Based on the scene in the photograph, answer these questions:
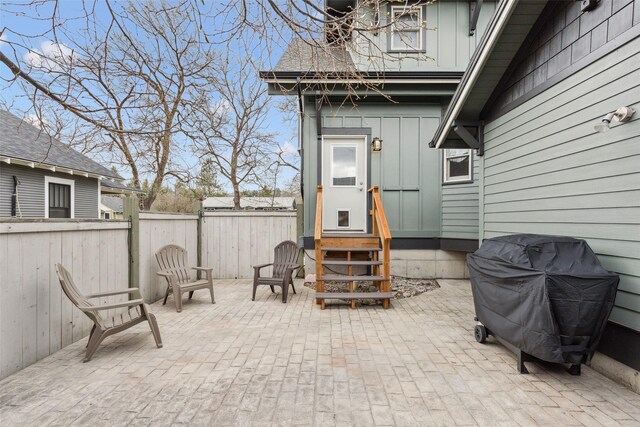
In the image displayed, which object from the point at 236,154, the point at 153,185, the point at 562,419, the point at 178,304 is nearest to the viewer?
the point at 562,419

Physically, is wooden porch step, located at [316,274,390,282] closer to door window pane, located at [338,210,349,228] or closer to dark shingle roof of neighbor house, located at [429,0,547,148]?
door window pane, located at [338,210,349,228]

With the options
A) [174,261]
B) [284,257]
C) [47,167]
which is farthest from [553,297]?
[47,167]

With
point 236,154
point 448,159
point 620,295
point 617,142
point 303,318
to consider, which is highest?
point 236,154

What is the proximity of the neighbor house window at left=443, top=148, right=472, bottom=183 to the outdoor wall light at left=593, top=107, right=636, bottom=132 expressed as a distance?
147 inches

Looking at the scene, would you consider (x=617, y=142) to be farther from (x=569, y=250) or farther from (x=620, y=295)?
(x=620, y=295)

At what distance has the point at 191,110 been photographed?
3938 mm

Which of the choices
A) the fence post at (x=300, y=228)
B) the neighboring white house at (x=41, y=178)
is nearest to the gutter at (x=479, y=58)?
the fence post at (x=300, y=228)

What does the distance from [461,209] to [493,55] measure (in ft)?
10.8

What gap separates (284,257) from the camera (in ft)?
18.6

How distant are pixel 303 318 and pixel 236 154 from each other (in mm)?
12799

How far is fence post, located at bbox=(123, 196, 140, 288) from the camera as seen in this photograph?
461 centimetres

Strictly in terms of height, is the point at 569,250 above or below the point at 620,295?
above

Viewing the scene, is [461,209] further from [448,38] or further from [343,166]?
[448,38]

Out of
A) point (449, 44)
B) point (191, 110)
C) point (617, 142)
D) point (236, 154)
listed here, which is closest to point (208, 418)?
point (191, 110)
